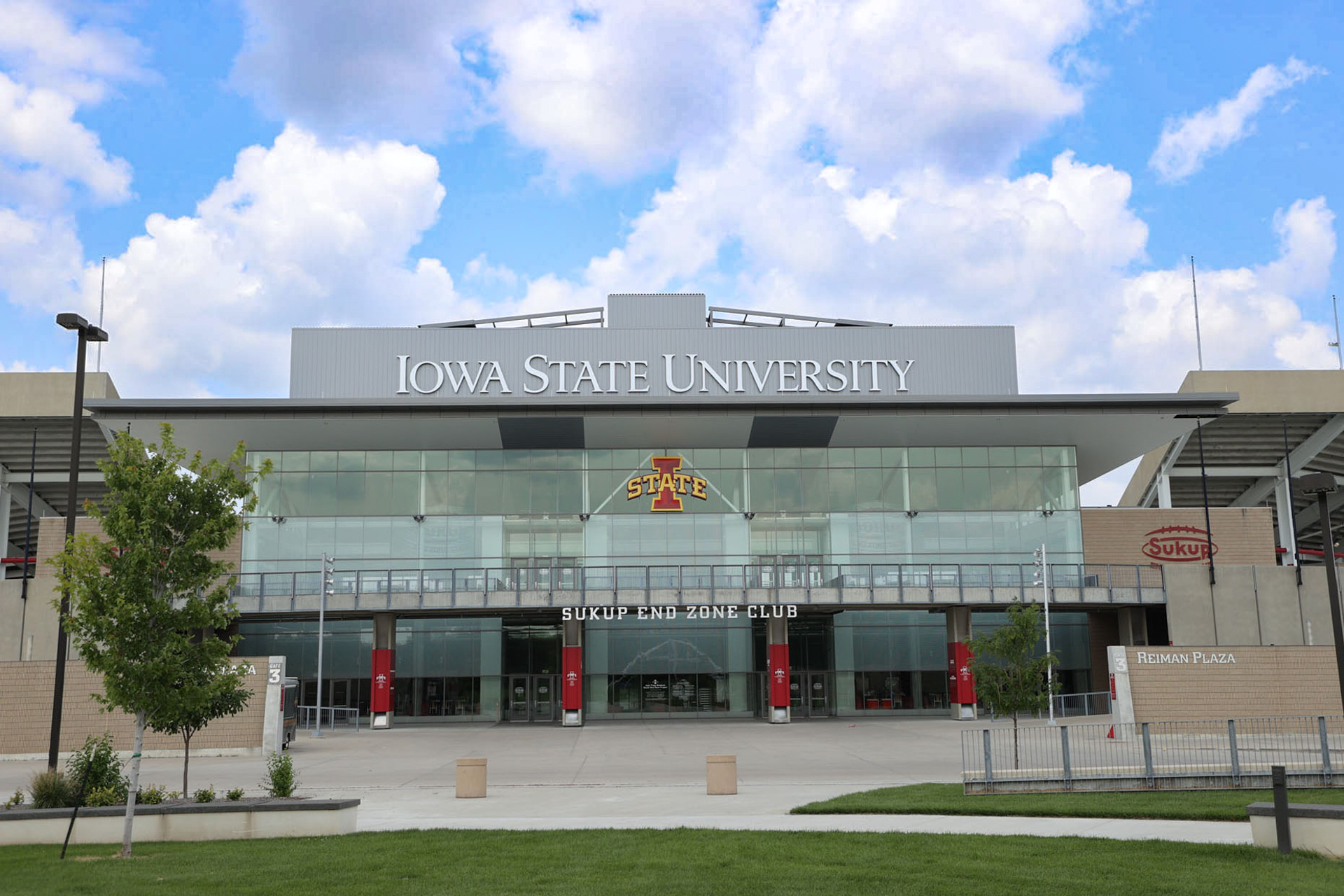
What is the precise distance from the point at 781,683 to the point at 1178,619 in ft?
51.2

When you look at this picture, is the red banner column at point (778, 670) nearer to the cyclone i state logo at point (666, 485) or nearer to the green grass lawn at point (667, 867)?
the cyclone i state logo at point (666, 485)

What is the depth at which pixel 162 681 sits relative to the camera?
50.1 ft

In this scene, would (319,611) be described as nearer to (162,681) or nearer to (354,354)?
(354,354)

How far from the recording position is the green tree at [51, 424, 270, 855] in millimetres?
15062

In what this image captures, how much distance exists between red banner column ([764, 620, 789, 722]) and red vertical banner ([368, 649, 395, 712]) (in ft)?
48.8

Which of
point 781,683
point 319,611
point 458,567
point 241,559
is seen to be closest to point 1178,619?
point 781,683

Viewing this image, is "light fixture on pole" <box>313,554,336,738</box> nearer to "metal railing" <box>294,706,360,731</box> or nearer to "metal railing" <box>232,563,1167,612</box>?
"metal railing" <box>232,563,1167,612</box>

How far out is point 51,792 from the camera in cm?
1666

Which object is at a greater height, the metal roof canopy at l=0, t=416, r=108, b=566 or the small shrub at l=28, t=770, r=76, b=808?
the metal roof canopy at l=0, t=416, r=108, b=566

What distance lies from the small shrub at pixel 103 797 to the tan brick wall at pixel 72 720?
696 inches

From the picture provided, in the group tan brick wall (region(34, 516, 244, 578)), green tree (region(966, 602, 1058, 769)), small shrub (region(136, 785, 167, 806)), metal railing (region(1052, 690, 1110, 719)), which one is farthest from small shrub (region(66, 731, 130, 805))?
metal railing (region(1052, 690, 1110, 719))

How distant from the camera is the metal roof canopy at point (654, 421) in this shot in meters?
45.7

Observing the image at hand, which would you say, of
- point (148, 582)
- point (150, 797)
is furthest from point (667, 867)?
point (150, 797)

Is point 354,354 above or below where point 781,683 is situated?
above
